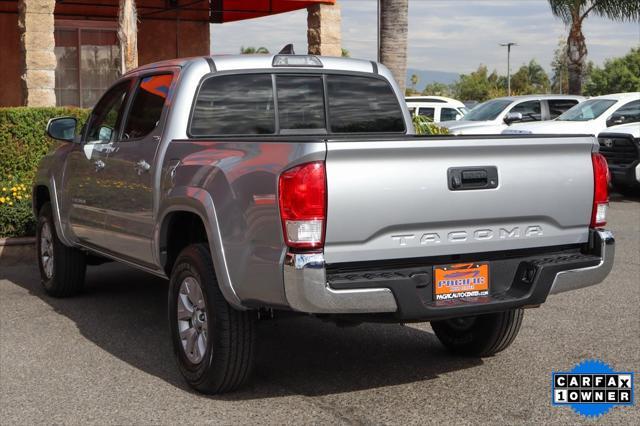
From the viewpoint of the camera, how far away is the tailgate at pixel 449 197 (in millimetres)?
4820

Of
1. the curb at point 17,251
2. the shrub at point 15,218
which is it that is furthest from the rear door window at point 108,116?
the shrub at point 15,218

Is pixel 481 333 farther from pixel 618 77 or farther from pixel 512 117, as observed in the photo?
pixel 618 77

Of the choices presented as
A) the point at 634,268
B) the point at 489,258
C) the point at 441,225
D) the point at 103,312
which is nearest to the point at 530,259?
the point at 489,258

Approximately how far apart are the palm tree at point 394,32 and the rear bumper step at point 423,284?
30.8 feet

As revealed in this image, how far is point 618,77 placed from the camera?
7162 centimetres

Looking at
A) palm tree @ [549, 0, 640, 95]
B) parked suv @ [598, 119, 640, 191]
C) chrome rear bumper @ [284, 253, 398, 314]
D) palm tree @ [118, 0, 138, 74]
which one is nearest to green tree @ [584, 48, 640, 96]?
palm tree @ [549, 0, 640, 95]

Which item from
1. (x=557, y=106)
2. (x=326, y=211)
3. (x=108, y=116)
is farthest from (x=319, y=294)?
(x=557, y=106)

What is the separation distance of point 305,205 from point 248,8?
616 inches

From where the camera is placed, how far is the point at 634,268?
32.5ft

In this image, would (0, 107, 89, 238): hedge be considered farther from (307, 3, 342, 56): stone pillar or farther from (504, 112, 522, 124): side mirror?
(504, 112, 522, 124): side mirror

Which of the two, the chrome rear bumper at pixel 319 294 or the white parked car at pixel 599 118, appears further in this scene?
the white parked car at pixel 599 118

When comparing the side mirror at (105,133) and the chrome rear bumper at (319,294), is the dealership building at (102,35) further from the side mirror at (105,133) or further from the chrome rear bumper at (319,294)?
the chrome rear bumper at (319,294)

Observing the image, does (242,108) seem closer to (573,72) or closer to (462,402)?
(462,402)

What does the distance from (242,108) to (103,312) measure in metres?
2.49
